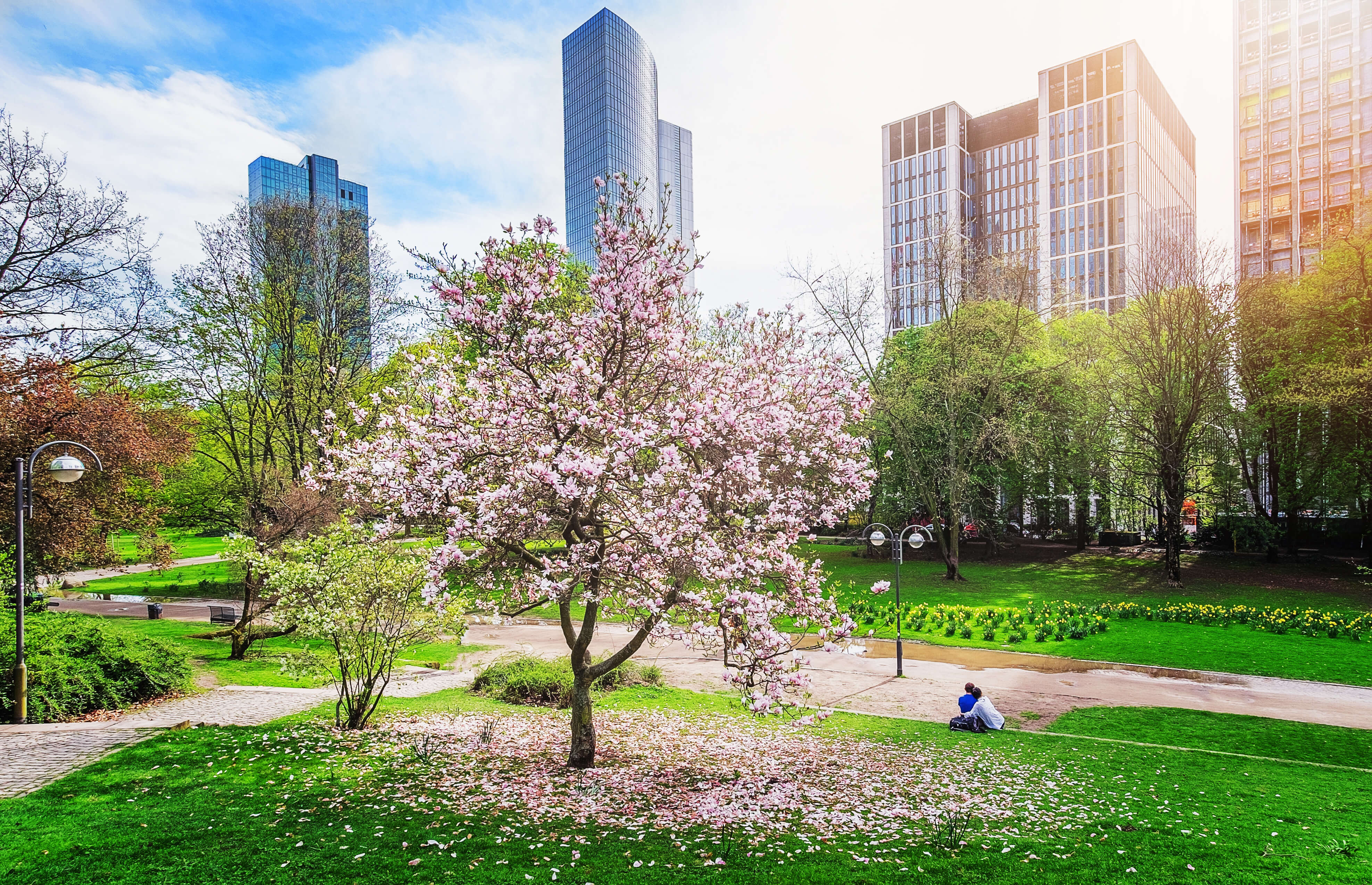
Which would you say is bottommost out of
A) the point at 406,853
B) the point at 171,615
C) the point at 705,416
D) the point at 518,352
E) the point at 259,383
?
the point at 171,615

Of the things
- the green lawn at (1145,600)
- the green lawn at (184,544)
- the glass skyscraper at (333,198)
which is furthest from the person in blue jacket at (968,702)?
the green lawn at (184,544)

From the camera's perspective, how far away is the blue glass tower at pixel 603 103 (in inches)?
5561

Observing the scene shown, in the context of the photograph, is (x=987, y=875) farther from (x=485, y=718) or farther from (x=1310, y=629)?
(x=1310, y=629)

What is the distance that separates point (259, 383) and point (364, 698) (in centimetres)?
1957

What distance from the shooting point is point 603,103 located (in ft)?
462

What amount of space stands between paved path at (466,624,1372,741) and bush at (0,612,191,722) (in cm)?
848

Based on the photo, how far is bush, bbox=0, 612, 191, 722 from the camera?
11430 mm

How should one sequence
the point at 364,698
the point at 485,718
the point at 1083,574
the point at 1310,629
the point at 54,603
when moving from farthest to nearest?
the point at 1083,574 → the point at 54,603 → the point at 1310,629 → the point at 485,718 → the point at 364,698

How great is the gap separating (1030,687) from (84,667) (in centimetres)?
1872

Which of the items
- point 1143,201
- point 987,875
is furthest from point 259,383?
point 1143,201

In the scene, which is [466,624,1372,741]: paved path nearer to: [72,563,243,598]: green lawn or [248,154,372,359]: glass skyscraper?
[248,154,372,359]: glass skyscraper

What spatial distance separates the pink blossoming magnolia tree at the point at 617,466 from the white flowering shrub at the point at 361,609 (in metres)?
2.13

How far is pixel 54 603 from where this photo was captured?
24.6m

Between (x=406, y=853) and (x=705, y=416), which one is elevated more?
(x=705, y=416)
